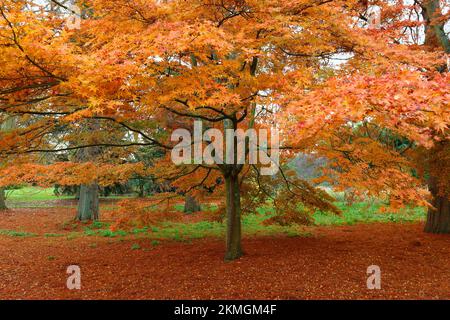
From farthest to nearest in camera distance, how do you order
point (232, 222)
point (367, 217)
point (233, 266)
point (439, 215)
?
point (367, 217)
point (439, 215)
point (232, 222)
point (233, 266)

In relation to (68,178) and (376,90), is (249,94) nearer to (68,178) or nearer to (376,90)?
(376,90)

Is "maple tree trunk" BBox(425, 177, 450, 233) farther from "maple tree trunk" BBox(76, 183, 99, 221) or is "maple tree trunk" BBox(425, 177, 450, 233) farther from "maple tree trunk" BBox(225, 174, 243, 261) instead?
"maple tree trunk" BBox(76, 183, 99, 221)

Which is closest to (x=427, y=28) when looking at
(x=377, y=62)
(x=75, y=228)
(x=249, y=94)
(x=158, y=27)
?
(x=377, y=62)

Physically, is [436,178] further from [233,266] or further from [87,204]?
[87,204]

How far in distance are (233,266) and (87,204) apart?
871 centimetres

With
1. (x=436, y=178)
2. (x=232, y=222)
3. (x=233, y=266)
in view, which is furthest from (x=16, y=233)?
(x=436, y=178)

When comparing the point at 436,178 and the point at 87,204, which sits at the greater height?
the point at 436,178

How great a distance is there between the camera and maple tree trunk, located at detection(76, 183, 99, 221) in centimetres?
1347

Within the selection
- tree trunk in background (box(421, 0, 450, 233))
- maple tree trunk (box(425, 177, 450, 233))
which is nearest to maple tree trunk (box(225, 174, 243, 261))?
tree trunk in background (box(421, 0, 450, 233))

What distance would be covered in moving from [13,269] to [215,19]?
6348 millimetres

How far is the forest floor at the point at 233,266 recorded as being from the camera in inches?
221

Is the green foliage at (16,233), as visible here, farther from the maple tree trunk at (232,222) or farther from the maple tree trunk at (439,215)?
the maple tree trunk at (439,215)

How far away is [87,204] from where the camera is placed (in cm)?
1353

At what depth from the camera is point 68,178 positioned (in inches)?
291
